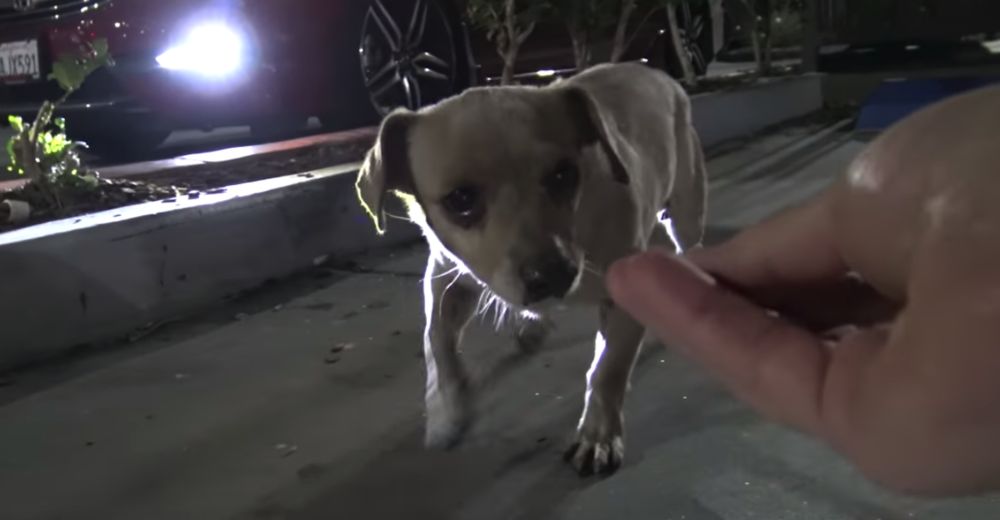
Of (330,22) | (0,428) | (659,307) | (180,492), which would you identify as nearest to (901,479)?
(659,307)

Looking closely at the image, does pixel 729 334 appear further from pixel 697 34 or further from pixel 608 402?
pixel 697 34

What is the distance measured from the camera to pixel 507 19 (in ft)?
16.6

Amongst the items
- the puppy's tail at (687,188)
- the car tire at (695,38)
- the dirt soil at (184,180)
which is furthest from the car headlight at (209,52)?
the car tire at (695,38)

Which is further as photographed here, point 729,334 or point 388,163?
point 388,163

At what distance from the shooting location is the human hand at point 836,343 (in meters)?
0.65

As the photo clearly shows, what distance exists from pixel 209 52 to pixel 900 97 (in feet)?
13.1

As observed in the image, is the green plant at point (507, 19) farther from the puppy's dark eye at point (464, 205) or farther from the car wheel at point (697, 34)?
the puppy's dark eye at point (464, 205)

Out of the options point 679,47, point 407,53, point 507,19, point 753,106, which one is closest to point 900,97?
point 753,106

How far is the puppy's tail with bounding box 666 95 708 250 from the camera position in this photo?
9.84ft

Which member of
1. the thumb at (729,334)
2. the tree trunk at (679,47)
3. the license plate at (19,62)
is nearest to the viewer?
the thumb at (729,334)

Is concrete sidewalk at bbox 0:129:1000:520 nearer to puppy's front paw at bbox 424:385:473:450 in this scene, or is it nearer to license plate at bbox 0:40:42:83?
puppy's front paw at bbox 424:385:473:450

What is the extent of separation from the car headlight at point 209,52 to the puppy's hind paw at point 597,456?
2839 mm

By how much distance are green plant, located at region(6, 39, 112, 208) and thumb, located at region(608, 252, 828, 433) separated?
274 cm

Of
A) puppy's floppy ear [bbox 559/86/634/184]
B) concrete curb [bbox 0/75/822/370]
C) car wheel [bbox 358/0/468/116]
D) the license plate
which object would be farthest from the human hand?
the license plate
